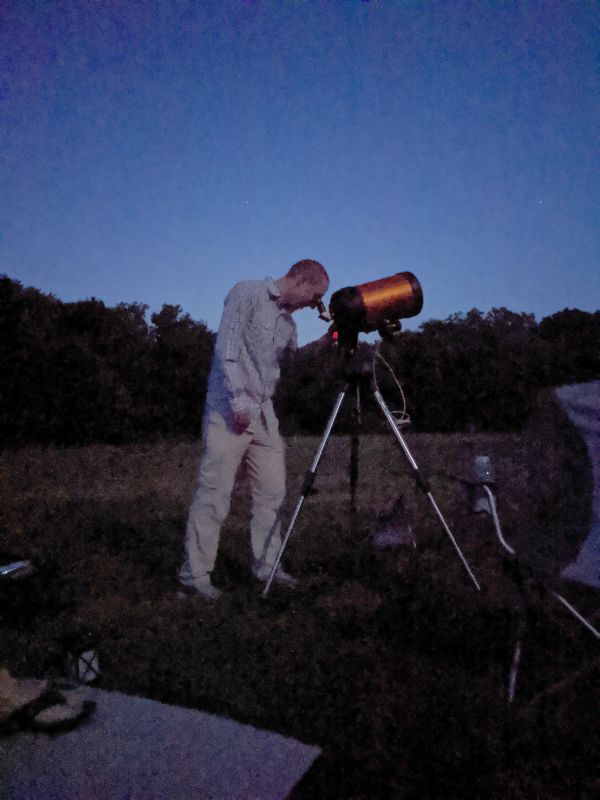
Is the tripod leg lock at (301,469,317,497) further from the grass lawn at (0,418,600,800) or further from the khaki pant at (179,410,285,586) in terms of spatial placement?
the grass lawn at (0,418,600,800)

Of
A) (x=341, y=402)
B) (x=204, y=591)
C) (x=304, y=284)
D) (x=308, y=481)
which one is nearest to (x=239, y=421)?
(x=308, y=481)

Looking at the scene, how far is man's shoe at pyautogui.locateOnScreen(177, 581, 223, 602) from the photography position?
393 centimetres

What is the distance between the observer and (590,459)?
2324mm

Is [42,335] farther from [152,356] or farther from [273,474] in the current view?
[273,474]

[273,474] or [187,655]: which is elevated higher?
[273,474]

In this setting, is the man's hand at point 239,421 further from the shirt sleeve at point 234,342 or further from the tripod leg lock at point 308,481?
the tripod leg lock at point 308,481

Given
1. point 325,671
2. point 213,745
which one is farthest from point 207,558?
point 213,745

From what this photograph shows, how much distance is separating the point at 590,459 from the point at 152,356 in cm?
1005

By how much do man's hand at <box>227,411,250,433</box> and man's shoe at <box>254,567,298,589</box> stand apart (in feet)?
3.22

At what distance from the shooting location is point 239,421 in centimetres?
381

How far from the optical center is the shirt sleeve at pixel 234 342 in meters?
3.79

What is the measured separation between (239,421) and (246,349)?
46 cm

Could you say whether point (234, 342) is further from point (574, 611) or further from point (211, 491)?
point (574, 611)

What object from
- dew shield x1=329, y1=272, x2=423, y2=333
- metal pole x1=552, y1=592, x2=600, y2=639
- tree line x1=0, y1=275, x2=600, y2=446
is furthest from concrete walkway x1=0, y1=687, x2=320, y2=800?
tree line x1=0, y1=275, x2=600, y2=446
